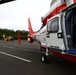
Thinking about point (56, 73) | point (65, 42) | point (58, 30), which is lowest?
point (56, 73)

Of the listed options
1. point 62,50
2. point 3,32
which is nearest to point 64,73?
point 62,50

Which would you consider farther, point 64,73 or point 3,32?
point 3,32

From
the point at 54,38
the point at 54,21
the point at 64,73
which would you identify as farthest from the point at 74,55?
the point at 54,21

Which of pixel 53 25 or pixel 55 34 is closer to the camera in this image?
pixel 55 34

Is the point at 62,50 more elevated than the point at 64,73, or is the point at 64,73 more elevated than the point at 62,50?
the point at 62,50

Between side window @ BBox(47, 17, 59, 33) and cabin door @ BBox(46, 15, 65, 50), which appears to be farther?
side window @ BBox(47, 17, 59, 33)

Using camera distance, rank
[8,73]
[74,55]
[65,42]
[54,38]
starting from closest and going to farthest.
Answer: [74,55], [65,42], [8,73], [54,38]

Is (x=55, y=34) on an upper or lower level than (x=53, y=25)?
lower

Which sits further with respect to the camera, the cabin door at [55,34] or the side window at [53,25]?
the side window at [53,25]

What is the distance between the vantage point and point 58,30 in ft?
22.0

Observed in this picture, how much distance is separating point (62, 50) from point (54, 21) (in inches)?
59.9

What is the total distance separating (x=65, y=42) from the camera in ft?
20.5

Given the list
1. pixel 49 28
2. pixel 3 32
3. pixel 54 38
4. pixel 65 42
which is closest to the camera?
pixel 65 42

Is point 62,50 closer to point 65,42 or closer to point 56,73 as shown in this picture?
point 65,42
